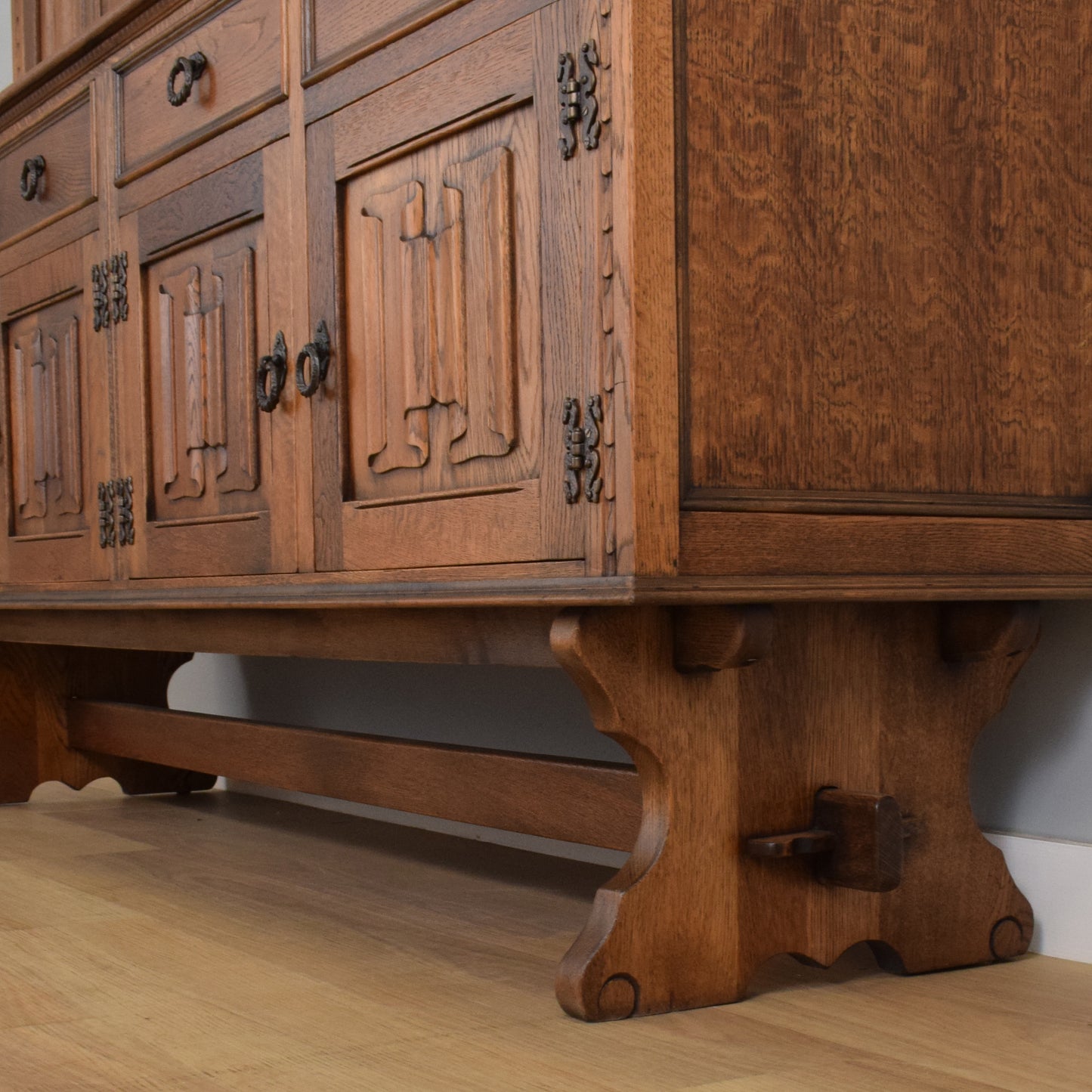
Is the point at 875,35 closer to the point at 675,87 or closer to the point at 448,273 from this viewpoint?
the point at 675,87

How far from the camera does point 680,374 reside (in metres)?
1.24

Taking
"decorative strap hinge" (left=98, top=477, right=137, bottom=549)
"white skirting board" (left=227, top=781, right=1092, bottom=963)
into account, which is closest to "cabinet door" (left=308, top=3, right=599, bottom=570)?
"decorative strap hinge" (left=98, top=477, right=137, bottom=549)

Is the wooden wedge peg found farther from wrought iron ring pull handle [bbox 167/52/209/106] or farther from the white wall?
the white wall

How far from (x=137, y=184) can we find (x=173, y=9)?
0.23 metres

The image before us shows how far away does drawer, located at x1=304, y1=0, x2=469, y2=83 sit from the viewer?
1466mm

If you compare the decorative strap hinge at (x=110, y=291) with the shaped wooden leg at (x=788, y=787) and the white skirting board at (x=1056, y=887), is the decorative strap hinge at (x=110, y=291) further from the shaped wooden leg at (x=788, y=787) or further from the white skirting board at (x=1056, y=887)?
the white skirting board at (x=1056, y=887)

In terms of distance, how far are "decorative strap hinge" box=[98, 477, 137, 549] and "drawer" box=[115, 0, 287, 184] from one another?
42cm

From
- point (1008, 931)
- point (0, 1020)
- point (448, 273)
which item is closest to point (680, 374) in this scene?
point (448, 273)

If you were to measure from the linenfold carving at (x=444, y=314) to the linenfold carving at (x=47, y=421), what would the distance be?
0.85m

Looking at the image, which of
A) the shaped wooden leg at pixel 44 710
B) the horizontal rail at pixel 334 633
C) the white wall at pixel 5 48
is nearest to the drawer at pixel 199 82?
the horizontal rail at pixel 334 633

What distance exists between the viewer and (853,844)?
1.40 metres

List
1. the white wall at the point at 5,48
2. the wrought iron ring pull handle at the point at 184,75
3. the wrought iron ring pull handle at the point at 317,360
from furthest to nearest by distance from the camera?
the white wall at the point at 5,48 → the wrought iron ring pull handle at the point at 184,75 → the wrought iron ring pull handle at the point at 317,360

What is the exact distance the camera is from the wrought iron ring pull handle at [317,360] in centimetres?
161

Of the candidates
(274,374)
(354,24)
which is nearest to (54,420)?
(274,374)
